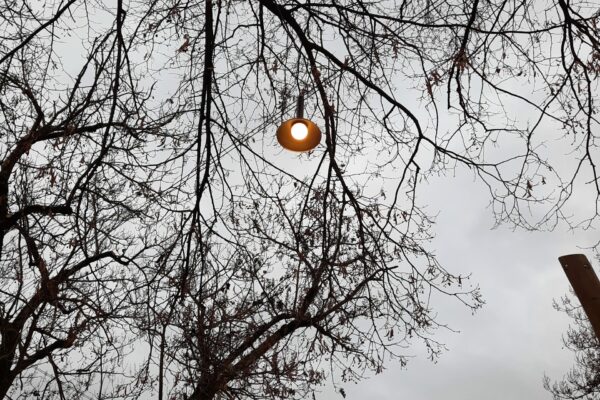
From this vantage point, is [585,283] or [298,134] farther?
[298,134]

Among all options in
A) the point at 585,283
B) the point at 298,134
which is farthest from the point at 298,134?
the point at 585,283

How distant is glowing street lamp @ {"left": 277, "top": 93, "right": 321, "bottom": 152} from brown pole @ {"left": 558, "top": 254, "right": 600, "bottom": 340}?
5.25 feet

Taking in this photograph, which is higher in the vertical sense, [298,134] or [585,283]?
[298,134]

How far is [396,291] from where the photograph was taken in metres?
4.38

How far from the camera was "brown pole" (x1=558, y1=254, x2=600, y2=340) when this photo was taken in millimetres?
2389

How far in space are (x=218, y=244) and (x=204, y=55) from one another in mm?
1761

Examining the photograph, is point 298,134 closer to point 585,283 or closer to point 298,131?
point 298,131

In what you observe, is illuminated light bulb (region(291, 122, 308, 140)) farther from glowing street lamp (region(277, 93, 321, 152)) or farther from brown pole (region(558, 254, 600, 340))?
brown pole (region(558, 254, 600, 340))

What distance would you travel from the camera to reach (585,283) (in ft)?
8.05

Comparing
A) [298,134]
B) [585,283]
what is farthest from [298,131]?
[585,283]

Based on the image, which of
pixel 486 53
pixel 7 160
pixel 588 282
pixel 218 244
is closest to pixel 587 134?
pixel 486 53

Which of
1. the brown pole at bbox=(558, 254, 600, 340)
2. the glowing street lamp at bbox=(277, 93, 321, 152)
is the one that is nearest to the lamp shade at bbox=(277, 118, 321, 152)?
the glowing street lamp at bbox=(277, 93, 321, 152)

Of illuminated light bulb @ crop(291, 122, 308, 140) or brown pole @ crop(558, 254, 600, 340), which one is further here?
illuminated light bulb @ crop(291, 122, 308, 140)

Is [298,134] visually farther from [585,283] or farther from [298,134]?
[585,283]
